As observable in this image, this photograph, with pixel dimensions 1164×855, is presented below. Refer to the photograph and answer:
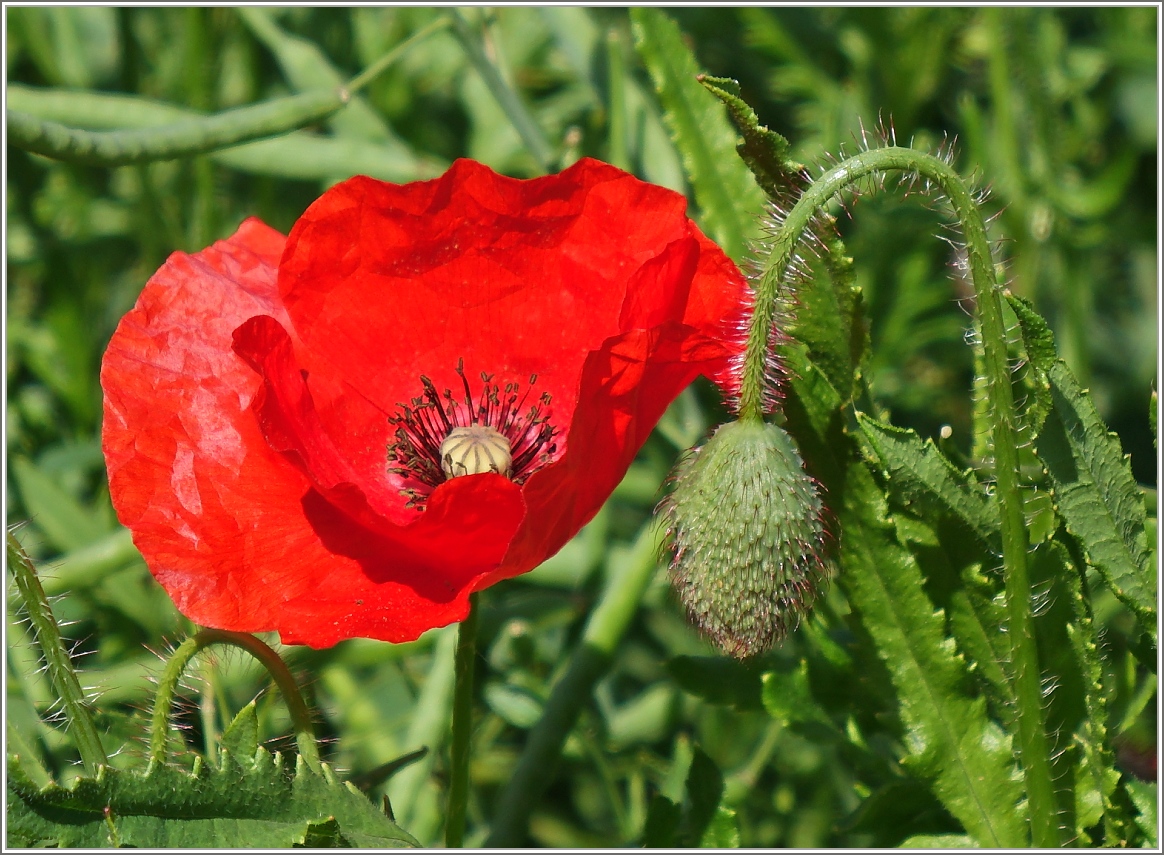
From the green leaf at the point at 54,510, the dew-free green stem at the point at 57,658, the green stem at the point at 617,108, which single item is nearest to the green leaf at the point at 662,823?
the dew-free green stem at the point at 57,658

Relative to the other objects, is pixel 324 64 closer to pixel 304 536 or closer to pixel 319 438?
pixel 319 438

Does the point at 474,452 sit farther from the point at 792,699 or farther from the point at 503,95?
the point at 503,95

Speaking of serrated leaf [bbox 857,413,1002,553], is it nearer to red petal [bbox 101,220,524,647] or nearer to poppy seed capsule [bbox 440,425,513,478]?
red petal [bbox 101,220,524,647]

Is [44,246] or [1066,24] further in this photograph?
[1066,24]

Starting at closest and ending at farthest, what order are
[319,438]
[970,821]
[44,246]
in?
1. [970,821]
2. [319,438]
3. [44,246]

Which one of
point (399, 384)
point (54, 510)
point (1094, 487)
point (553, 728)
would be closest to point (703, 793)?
point (553, 728)

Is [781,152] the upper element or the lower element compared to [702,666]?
upper

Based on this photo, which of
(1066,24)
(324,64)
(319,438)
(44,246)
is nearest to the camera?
(319,438)

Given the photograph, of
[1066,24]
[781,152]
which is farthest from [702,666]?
[1066,24]
